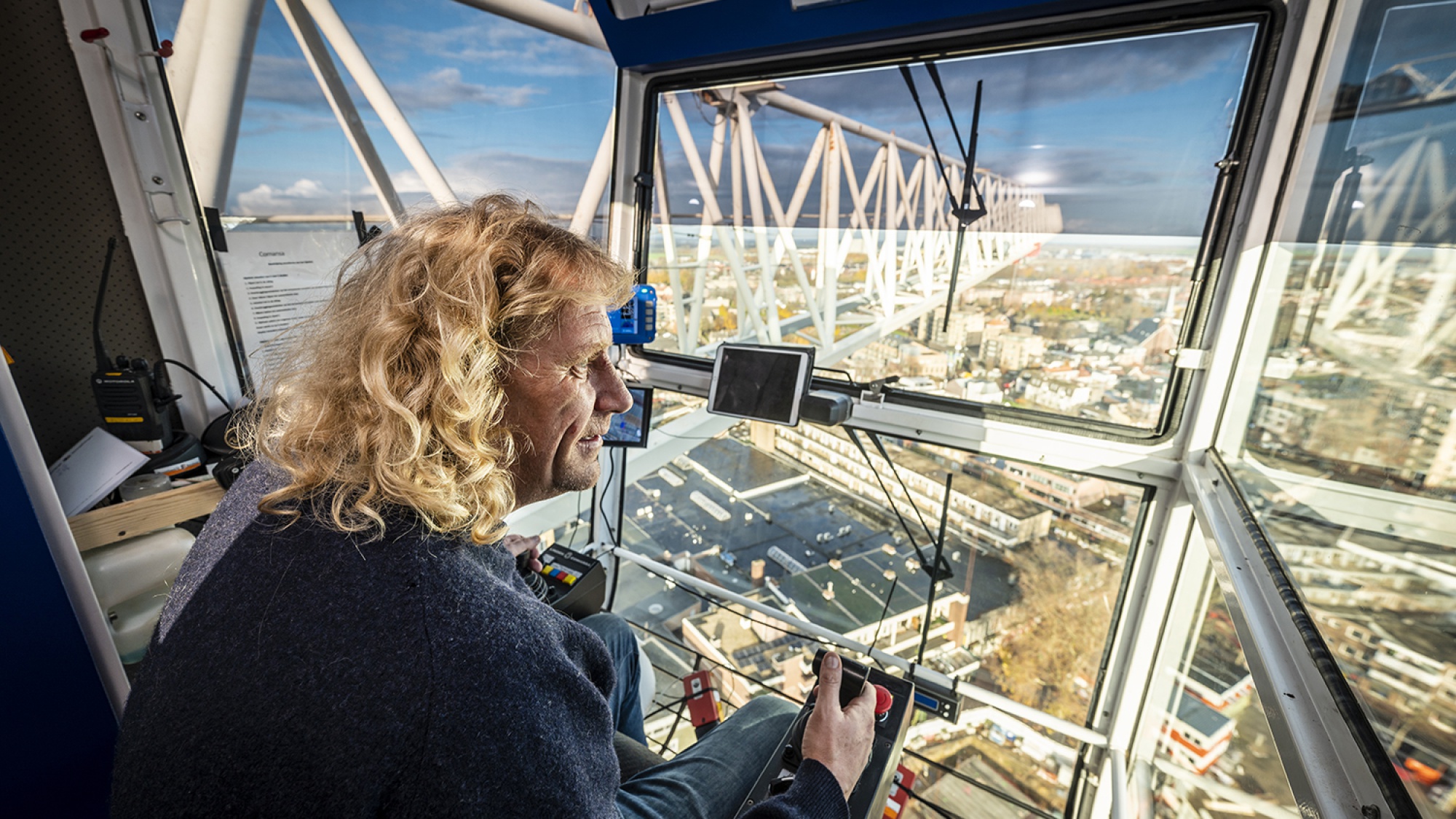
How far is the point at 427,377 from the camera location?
2.53 feet

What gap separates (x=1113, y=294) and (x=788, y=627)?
154 cm

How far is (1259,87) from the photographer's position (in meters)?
1.29

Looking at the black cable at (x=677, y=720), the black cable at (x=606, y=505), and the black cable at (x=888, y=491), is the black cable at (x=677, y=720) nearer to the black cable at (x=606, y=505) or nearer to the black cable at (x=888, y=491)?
the black cable at (x=606, y=505)

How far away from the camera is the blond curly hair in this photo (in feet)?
2.33

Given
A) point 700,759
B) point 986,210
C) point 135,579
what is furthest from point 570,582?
point 986,210

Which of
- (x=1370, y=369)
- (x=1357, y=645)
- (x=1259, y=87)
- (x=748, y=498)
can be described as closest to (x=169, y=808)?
(x=1357, y=645)

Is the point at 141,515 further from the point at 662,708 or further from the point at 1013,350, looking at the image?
the point at 1013,350

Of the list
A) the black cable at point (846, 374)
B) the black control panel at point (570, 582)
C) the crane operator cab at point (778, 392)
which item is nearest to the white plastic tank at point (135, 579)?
the crane operator cab at point (778, 392)

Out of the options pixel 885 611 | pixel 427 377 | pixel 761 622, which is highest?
pixel 427 377

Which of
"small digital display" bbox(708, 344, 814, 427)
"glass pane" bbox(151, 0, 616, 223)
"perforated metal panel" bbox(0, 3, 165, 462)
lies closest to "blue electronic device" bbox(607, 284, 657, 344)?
"small digital display" bbox(708, 344, 814, 427)

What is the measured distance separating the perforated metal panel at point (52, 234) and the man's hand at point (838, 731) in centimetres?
208

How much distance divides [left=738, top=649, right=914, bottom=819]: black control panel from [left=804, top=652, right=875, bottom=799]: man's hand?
50mm

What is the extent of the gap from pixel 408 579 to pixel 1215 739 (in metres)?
1.53

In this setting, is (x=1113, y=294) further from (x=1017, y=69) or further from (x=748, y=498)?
(x=748, y=498)
